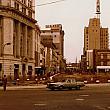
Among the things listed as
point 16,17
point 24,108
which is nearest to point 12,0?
point 16,17

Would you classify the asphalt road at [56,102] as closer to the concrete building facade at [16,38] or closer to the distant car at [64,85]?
the distant car at [64,85]

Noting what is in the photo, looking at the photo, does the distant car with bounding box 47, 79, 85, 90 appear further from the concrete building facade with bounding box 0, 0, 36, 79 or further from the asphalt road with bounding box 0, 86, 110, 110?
the concrete building facade with bounding box 0, 0, 36, 79

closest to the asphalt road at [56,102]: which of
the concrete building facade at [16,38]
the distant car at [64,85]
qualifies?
the distant car at [64,85]

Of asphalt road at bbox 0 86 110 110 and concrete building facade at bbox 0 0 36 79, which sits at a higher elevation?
concrete building facade at bbox 0 0 36 79

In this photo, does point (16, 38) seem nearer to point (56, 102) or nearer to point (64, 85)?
point (64, 85)

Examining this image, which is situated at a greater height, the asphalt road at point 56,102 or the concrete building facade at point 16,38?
the concrete building facade at point 16,38

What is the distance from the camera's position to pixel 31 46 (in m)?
100

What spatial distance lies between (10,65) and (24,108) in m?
63.2

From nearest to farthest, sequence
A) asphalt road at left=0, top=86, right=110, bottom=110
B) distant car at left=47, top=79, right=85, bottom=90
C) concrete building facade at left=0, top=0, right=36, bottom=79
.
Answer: asphalt road at left=0, top=86, right=110, bottom=110 → distant car at left=47, top=79, right=85, bottom=90 → concrete building facade at left=0, top=0, right=36, bottom=79

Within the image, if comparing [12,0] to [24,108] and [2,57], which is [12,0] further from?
[24,108]

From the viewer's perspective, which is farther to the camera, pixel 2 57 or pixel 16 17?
pixel 16 17

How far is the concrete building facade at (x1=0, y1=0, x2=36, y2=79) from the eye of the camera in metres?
80.5

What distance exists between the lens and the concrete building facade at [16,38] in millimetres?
80500

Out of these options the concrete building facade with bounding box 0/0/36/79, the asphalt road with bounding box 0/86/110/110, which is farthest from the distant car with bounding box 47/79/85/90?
the concrete building facade with bounding box 0/0/36/79
